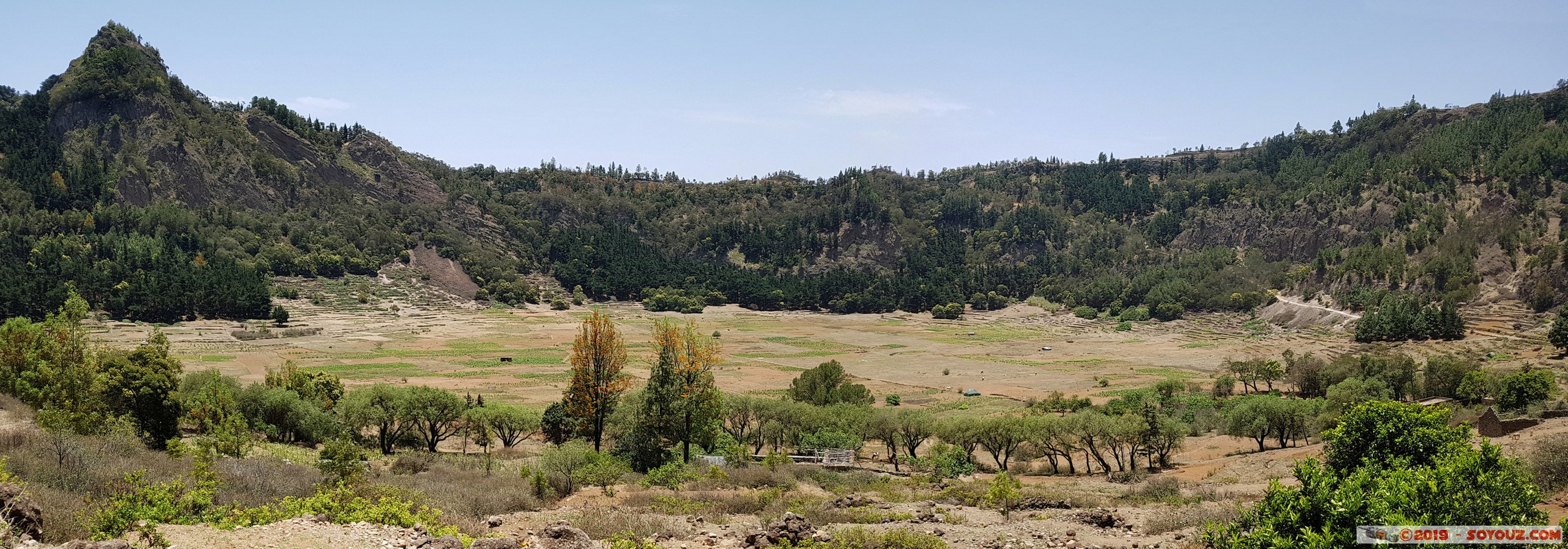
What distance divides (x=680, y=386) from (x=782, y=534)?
15016mm

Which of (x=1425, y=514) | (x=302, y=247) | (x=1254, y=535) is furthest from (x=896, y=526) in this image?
(x=302, y=247)

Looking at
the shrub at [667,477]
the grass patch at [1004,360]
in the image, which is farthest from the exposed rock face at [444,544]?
the grass patch at [1004,360]

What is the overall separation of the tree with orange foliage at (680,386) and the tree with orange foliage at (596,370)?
1931 millimetres

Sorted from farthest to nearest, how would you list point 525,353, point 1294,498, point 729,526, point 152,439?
Result: point 525,353 → point 152,439 → point 729,526 → point 1294,498

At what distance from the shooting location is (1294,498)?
11.4m

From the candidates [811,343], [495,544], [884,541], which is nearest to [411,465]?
[495,544]

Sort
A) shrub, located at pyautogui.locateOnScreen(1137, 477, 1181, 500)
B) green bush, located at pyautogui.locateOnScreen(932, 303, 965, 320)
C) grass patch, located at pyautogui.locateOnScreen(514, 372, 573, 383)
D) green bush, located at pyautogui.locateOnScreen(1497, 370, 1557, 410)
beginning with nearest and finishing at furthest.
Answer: shrub, located at pyautogui.locateOnScreen(1137, 477, 1181, 500)
green bush, located at pyautogui.locateOnScreen(1497, 370, 1557, 410)
grass patch, located at pyautogui.locateOnScreen(514, 372, 573, 383)
green bush, located at pyautogui.locateOnScreen(932, 303, 965, 320)

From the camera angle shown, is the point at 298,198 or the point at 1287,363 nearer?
the point at 1287,363

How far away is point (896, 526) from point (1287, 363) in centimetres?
6287

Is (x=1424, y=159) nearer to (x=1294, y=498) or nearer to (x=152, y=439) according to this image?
(x=1294, y=498)

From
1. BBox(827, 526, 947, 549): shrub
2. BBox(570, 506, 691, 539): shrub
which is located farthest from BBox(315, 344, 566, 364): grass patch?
BBox(827, 526, 947, 549): shrub

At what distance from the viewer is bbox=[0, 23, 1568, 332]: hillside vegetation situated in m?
108

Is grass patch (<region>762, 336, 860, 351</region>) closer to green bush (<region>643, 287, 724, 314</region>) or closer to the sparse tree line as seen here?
green bush (<region>643, 287, 724, 314</region>)

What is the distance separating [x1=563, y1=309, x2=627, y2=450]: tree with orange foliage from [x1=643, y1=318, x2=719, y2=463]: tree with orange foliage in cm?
193
